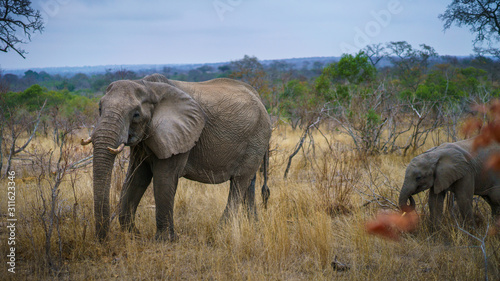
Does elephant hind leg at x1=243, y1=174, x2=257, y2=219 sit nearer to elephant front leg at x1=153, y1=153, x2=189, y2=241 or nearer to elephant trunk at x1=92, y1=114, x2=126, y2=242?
elephant front leg at x1=153, y1=153, x2=189, y2=241

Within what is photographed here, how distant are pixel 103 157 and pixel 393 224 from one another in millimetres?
2981

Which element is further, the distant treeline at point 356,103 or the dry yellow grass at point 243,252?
the distant treeline at point 356,103

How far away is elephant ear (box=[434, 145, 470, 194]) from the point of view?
475 cm

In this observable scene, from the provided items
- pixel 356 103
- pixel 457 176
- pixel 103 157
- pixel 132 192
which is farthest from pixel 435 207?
pixel 356 103

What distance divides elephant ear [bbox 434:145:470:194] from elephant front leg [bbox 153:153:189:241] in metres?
2.76

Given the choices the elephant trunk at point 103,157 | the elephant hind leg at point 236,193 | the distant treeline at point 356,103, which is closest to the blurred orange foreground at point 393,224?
the elephant hind leg at point 236,193

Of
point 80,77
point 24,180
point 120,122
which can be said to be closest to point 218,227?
point 120,122

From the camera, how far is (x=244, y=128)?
17.4 ft

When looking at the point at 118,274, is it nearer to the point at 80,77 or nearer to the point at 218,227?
the point at 218,227

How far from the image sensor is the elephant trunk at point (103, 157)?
12.8ft

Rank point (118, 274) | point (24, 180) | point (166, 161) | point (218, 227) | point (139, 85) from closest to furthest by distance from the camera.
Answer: point (118, 274), point (139, 85), point (166, 161), point (218, 227), point (24, 180)

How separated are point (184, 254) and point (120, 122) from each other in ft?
4.84

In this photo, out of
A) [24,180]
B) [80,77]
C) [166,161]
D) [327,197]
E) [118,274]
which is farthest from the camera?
[80,77]

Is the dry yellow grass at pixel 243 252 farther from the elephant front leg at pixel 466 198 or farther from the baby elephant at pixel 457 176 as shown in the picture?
the baby elephant at pixel 457 176
